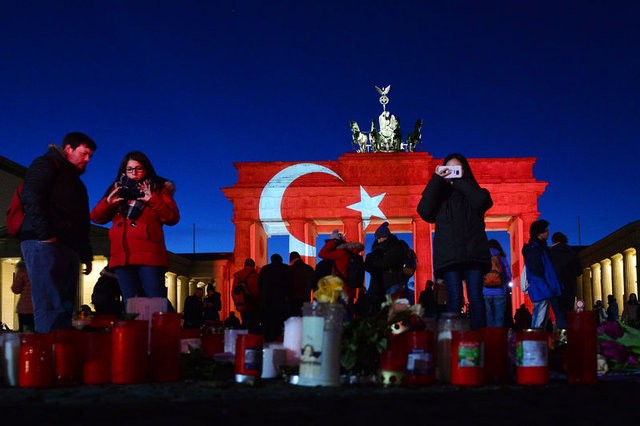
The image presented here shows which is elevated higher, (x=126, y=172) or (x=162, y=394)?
(x=126, y=172)

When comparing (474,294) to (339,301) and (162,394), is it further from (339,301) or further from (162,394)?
(162,394)

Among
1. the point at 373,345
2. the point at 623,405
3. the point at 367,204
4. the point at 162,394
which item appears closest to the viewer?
the point at 623,405

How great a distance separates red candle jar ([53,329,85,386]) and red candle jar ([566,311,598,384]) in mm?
3110

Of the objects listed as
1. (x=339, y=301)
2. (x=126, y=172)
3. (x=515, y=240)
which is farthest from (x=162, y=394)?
(x=515, y=240)

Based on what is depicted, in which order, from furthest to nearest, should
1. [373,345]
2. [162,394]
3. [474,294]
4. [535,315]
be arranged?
[535,315] < [474,294] < [373,345] < [162,394]

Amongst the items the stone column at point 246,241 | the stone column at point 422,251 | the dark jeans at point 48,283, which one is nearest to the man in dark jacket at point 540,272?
the dark jeans at point 48,283

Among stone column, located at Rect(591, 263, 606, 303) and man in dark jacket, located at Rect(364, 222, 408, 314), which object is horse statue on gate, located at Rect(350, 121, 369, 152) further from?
man in dark jacket, located at Rect(364, 222, 408, 314)

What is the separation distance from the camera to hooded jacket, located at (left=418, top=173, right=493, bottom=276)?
6.51 metres

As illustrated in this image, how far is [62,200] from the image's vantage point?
243 inches

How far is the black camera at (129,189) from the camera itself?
6578 mm

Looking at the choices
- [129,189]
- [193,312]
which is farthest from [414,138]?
[129,189]

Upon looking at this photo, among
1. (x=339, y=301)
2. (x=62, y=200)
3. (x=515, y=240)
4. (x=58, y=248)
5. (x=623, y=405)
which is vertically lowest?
(x=623, y=405)

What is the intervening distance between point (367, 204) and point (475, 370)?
39.2 meters

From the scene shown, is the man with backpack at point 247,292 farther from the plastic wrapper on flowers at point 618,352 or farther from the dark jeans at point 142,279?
the plastic wrapper on flowers at point 618,352
